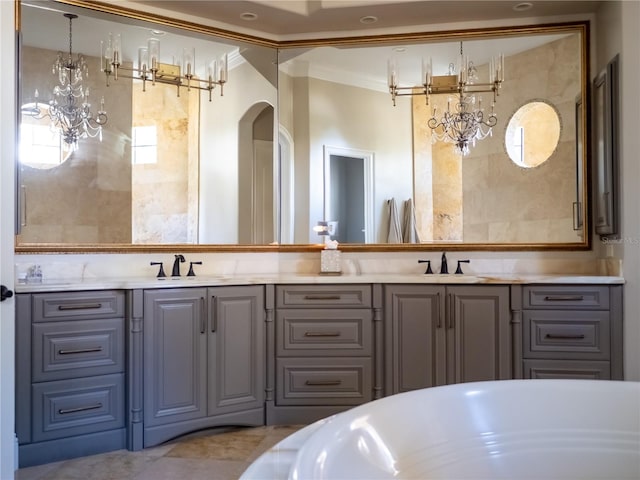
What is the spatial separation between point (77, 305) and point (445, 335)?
1880 millimetres

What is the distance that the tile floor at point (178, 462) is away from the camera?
2.29 metres

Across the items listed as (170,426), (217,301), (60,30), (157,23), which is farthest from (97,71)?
(170,426)

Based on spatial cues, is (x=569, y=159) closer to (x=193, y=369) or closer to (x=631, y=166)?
(x=631, y=166)

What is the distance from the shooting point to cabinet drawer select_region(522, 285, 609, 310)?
2.70 metres

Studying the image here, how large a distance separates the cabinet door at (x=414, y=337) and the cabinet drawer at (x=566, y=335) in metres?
0.46

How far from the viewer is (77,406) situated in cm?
245

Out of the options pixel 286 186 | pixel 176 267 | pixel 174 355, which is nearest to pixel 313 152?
pixel 286 186

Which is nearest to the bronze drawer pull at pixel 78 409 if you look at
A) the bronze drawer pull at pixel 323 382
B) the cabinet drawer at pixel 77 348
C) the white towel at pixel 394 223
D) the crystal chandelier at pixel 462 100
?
the cabinet drawer at pixel 77 348

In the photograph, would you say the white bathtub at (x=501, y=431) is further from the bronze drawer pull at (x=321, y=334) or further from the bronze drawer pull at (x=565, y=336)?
the bronze drawer pull at (x=321, y=334)

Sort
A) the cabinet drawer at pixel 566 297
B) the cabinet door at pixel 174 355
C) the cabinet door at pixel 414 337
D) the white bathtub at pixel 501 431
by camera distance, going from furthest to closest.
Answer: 1. the cabinet door at pixel 414 337
2. the cabinet drawer at pixel 566 297
3. the cabinet door at pixel 174 355
4. the white bathtub at pixel 501 431

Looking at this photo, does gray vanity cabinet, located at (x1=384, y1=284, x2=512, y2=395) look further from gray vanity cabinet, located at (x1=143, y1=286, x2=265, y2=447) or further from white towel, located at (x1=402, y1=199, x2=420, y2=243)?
gray vanity cabinet, located at (x1=143, y1=286, x2=265, y2=447)

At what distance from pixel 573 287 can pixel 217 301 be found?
1883mm

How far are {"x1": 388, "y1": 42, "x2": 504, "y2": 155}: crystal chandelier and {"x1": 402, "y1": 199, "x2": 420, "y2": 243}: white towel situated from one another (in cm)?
45

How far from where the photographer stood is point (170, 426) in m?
2.64
